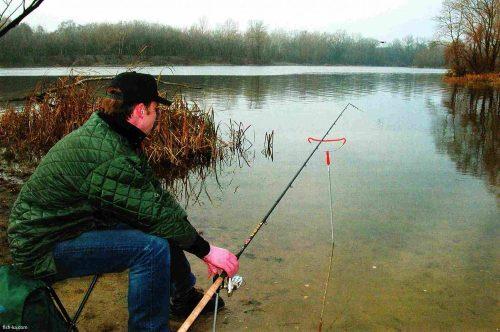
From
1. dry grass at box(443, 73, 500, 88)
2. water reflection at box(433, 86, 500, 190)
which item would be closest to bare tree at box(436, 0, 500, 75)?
dry grass at box(443, 73, 500, 88)

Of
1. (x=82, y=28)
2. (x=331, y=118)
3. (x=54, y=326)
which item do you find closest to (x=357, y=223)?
(x=54, y=326)

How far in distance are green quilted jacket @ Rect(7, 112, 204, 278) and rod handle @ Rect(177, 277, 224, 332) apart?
460 mm

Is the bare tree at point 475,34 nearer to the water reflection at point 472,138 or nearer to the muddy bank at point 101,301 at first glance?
the water reflection at point 472,138

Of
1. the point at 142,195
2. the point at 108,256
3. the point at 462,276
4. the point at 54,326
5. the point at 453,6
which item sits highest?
the point at 453,6

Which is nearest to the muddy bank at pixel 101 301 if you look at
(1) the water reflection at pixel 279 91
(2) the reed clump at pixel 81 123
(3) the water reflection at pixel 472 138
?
(2) the reed clump at pixel 81 123

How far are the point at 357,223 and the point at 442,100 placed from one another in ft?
59.2

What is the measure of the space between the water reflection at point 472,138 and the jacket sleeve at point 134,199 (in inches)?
242

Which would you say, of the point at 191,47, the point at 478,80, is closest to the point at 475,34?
the point at 478,80

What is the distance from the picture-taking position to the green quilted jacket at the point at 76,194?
211cm

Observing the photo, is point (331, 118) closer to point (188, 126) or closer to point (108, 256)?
point (188, 126)

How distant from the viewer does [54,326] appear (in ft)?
6.95

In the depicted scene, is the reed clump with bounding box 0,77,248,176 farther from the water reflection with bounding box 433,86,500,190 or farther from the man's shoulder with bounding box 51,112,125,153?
the man's shoulder with bounding box 51,112,125,153

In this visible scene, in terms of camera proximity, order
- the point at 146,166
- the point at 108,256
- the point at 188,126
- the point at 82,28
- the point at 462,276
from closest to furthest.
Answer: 1. the point at 108,256
2. the point at 146,166
3. the point at 462,276
4. the point at 188,126
5. the point at 82,28

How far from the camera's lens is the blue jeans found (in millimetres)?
2252
